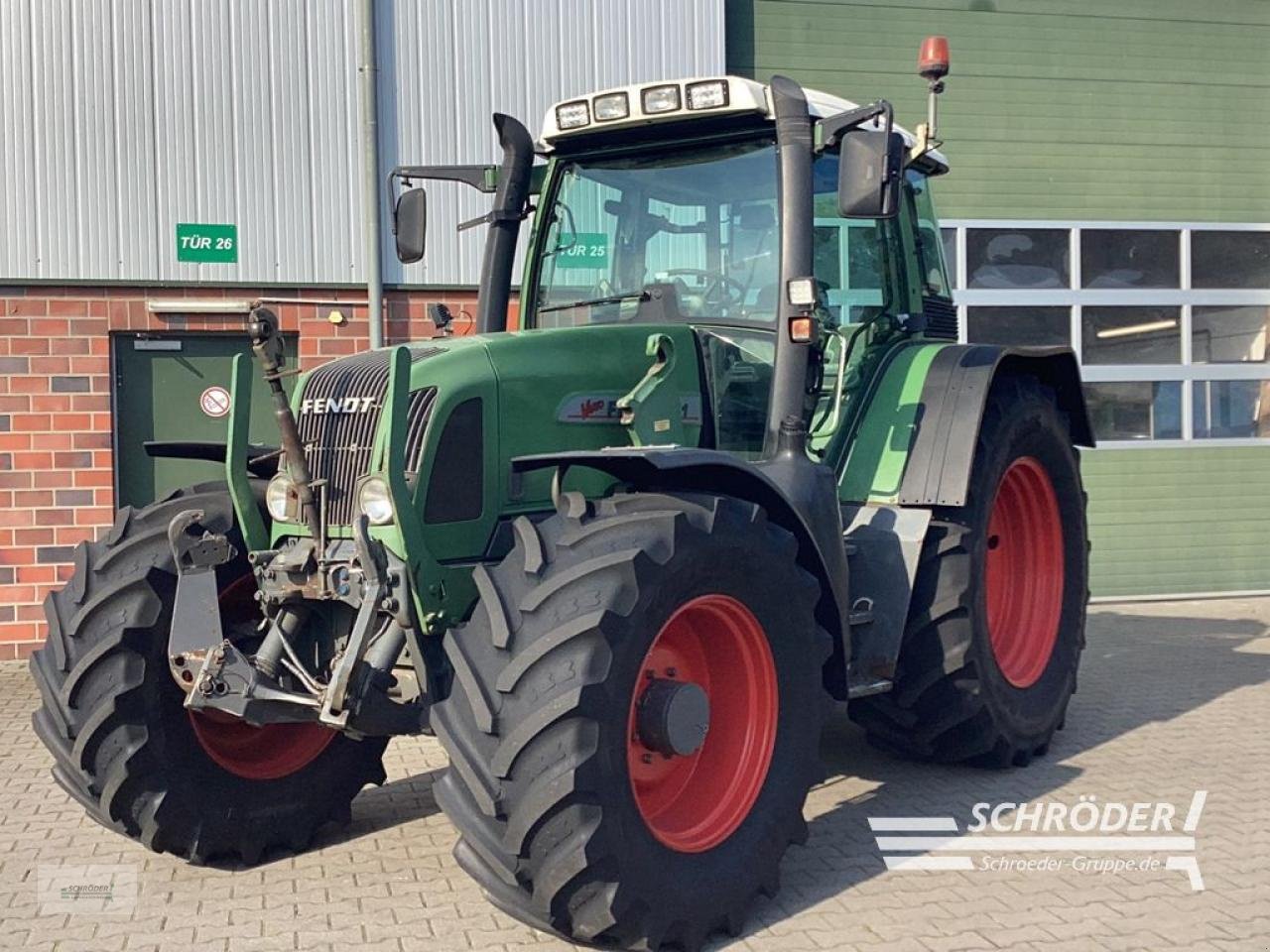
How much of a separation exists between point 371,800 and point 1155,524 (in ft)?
25.6

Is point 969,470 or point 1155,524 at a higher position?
point 969,470

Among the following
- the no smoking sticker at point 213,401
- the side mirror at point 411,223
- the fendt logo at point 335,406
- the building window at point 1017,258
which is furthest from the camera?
the building window at point 1017,258

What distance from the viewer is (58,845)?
506 cm

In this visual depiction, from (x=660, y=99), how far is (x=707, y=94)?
0.18m

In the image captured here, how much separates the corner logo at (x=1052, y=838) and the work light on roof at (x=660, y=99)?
2739 mm

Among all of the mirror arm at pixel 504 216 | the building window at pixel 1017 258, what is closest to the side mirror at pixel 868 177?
the mirror arm at pixel 504 216

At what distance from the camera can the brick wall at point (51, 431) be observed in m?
8.95

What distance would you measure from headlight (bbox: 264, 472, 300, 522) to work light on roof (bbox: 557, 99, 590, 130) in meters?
1.87

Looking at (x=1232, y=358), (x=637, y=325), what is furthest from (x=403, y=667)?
(x=1232, y=358)

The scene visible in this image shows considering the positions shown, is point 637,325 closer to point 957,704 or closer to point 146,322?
point 957,704

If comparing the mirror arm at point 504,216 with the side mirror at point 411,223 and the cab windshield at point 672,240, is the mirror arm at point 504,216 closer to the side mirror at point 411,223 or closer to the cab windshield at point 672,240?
the side mirror at point 411,223

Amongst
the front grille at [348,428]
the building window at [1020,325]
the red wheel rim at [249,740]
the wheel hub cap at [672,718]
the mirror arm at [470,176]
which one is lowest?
the red wheel rim at [249,740]

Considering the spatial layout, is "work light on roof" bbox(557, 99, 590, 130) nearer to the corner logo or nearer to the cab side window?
the cab side window

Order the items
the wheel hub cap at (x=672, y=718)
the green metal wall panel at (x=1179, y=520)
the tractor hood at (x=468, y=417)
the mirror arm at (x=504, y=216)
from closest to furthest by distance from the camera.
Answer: the wheel hub cap at (x=672, y=718), the tractor hood at (x=468, y=417), the mirror arm at (x=504, y=216), the green metal wall panel at (x=1179, y=520)
